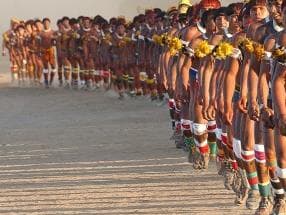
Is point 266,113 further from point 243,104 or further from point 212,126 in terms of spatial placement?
point 212,126

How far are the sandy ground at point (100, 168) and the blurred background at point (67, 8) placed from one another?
6438 cm

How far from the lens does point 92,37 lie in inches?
1150

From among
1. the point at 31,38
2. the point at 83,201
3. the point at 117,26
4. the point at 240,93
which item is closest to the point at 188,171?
the point at 83,201

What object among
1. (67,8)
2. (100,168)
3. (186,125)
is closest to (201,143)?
(186,125)

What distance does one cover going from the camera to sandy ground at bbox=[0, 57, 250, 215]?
10.7m

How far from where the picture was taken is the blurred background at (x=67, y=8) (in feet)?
287

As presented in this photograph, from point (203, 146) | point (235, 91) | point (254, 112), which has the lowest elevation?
point (203, 146)

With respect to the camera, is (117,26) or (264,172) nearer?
(264,172)

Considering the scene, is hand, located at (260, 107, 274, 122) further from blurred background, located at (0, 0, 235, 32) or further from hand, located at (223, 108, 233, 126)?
blurred background, located at (0, 0, 235, 32)

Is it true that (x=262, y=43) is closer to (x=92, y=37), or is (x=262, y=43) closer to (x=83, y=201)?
(x=83, y=201)

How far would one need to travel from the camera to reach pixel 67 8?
88062 millimetres

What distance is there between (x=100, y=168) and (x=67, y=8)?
75.2 meters

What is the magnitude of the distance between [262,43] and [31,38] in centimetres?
2524

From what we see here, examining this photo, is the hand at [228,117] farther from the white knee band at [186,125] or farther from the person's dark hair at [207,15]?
the white knee band at [186,125]
